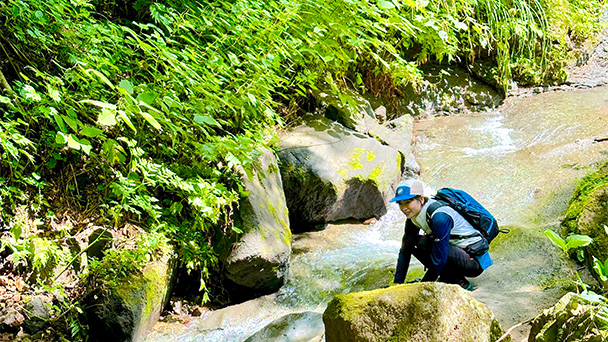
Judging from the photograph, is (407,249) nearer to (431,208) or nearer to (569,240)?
(431,208)

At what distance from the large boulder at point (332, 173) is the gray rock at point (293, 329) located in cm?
201

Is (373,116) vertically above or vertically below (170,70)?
below

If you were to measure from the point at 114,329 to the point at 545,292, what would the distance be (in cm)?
305

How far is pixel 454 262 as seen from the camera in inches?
151

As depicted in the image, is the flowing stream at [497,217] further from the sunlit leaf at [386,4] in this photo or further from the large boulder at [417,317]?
the sunlit leaf at [386,4]

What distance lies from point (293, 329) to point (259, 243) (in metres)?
1.03

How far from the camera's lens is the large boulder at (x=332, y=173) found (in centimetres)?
576

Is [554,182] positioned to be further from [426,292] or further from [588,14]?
[588,14]

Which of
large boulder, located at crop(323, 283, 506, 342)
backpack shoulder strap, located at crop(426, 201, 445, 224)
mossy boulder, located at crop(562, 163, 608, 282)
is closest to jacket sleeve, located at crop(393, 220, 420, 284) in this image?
backpack shoulder strap, located at crop(426, 201, 445, 224)

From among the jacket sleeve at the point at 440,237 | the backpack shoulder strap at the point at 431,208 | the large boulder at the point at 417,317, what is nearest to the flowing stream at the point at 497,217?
the jacket sleeve at the point at 440,237

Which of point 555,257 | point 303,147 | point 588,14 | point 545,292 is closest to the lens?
point 545,292

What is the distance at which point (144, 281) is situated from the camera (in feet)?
13.0

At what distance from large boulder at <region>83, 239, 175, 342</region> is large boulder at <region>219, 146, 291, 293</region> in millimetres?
797

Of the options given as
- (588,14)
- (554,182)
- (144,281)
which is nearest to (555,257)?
(554,182)
